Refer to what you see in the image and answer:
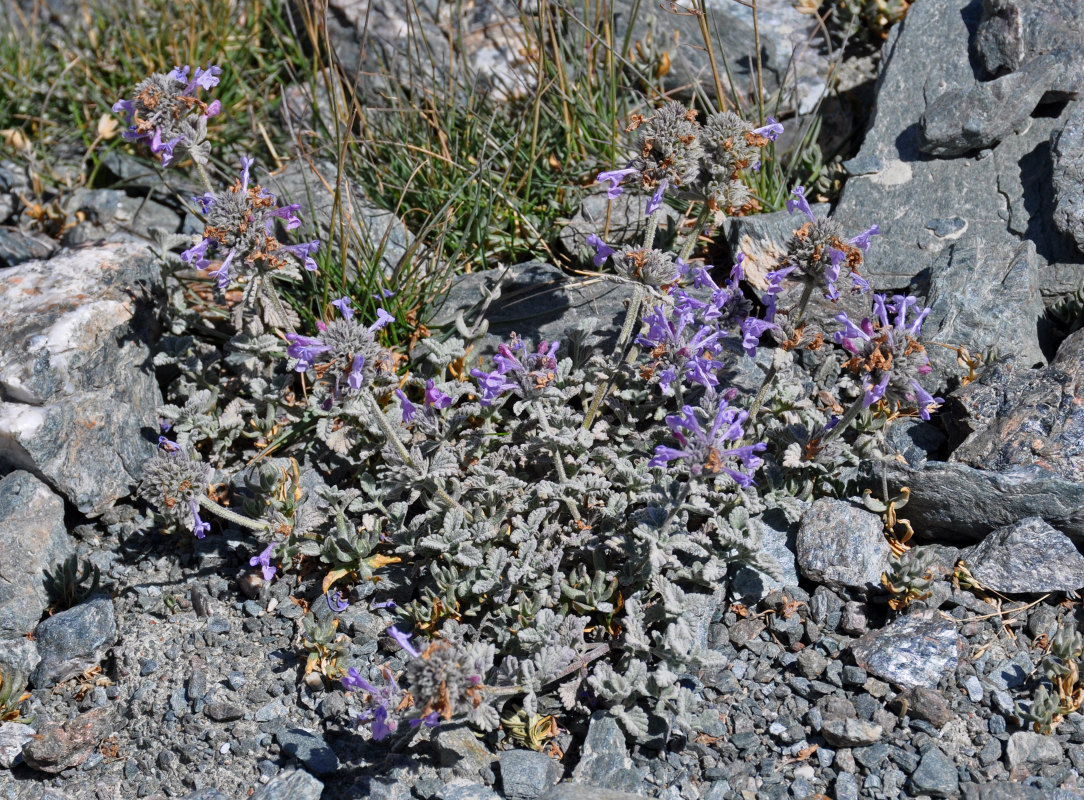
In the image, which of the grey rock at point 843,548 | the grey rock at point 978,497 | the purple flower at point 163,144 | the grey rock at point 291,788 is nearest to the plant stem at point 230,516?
the grey rock at point 291,788

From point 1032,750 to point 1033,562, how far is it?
0.75 meters

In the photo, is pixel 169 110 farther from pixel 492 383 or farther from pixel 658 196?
pixel 658 196

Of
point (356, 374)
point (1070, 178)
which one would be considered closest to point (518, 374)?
point (356, 374)

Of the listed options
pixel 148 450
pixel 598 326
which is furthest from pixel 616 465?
pixel 148 450

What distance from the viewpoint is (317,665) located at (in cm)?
385

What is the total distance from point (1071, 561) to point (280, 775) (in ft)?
10.2

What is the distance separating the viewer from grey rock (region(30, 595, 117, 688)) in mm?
3945

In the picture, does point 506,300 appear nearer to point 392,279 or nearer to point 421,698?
point 392,279

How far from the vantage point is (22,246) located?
5.80m

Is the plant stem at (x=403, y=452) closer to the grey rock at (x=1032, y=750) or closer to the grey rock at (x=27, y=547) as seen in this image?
the grey rock at (x=27, y=547)

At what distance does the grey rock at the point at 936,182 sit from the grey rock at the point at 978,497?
4.12 feet

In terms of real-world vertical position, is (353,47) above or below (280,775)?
above

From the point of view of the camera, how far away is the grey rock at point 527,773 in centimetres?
333

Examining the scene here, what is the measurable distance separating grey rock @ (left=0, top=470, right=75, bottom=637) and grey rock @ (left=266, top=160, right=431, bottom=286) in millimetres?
1814
